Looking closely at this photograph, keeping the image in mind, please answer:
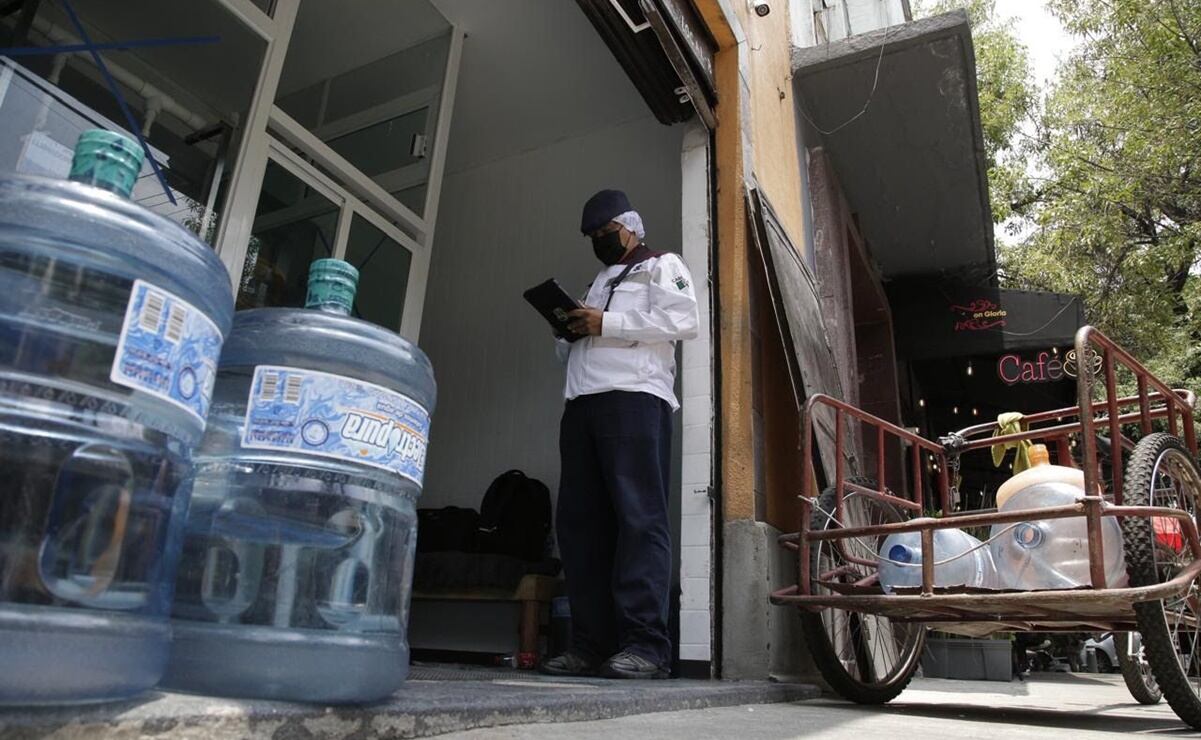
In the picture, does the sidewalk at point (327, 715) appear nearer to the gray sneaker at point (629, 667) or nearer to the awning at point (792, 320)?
the gray sneaker at point (629, 667)

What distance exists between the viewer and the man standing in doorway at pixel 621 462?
2.66m

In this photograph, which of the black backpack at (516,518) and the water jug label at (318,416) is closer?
the water jug label at (318,416)

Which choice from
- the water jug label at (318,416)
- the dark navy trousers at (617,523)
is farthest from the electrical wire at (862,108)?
the water jug label at (318,416)

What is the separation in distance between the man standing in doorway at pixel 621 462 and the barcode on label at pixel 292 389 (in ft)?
5.53

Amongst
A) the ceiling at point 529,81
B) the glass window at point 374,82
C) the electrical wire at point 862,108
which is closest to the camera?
the glass window at point 374,82

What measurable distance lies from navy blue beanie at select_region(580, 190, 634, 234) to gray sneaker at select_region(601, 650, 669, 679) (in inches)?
62.6

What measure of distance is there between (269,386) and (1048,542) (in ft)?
7.91

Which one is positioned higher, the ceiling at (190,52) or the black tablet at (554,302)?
the ceiling at (190,52)

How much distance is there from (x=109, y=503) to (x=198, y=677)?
29 centimetres

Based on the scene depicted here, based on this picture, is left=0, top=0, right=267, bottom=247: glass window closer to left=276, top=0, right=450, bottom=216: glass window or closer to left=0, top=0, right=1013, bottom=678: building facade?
left=0, top=0, right=1013, bottom=678: building facade

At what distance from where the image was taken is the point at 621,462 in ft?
9.08

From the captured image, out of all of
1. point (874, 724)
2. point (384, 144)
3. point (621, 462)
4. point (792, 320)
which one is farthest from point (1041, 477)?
point (384, 144)

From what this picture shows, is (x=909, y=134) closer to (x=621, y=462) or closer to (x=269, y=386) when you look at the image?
(x=621, y=462)

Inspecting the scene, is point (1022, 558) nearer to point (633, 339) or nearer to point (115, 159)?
point (633, 339)
